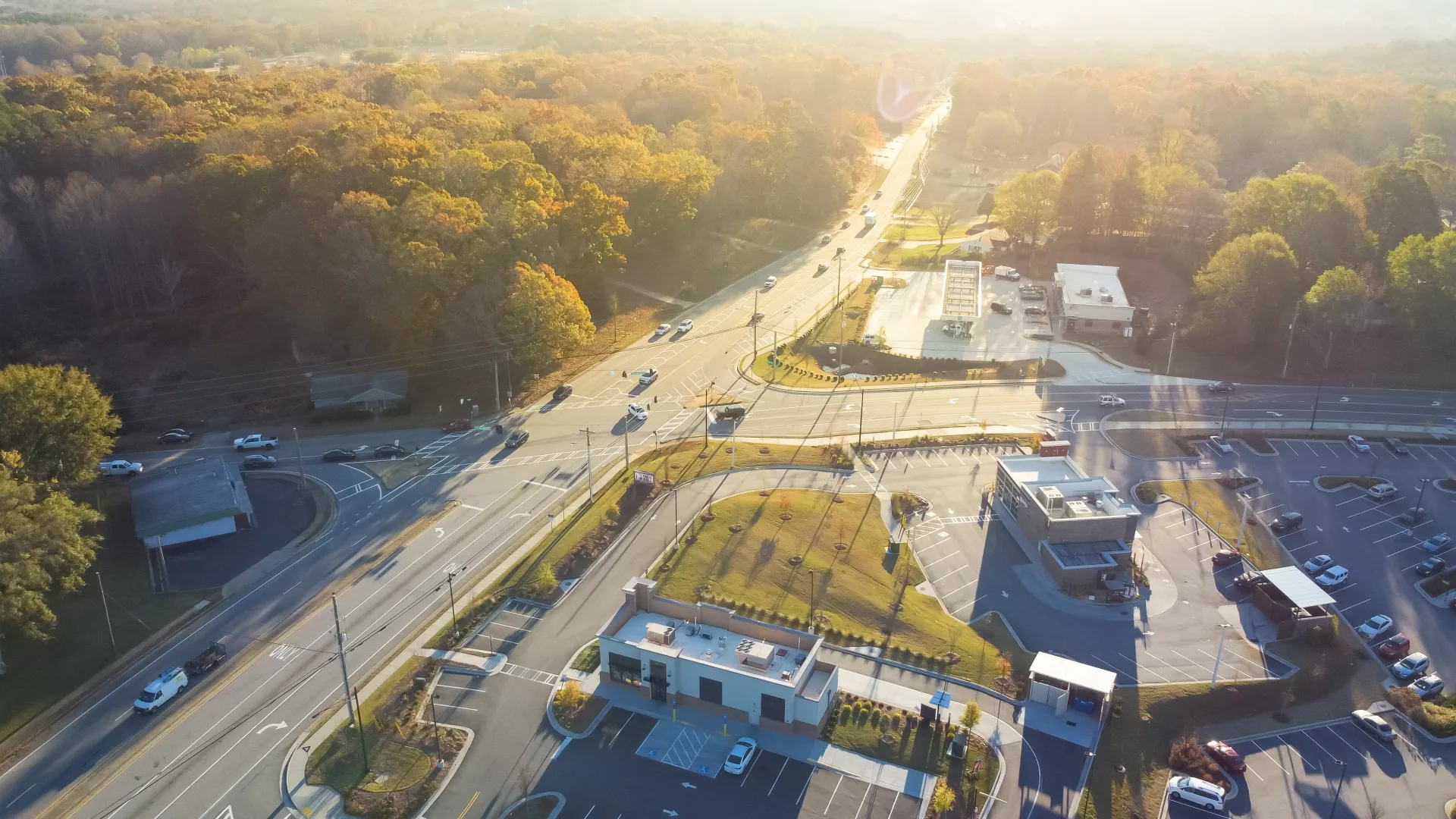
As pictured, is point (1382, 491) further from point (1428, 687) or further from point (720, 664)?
point (720, 664)

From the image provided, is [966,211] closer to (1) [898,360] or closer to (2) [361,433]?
(1) [898,360]

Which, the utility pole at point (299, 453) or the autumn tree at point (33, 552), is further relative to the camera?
the utility pole at point (299, 453)

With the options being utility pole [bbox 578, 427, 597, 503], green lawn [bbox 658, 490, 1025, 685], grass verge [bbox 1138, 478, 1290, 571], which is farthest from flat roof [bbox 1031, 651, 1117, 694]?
utility pole [bbox 578, 427, 597, 503]

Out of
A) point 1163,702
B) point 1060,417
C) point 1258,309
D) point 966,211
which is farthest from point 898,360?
point 966,211

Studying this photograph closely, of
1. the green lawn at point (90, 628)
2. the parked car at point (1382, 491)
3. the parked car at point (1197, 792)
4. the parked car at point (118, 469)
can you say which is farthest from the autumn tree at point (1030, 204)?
the green lawn at point (90, 628)

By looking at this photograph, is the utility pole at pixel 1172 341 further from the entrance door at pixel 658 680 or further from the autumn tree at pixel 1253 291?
the entrance door at pixel 658 680
